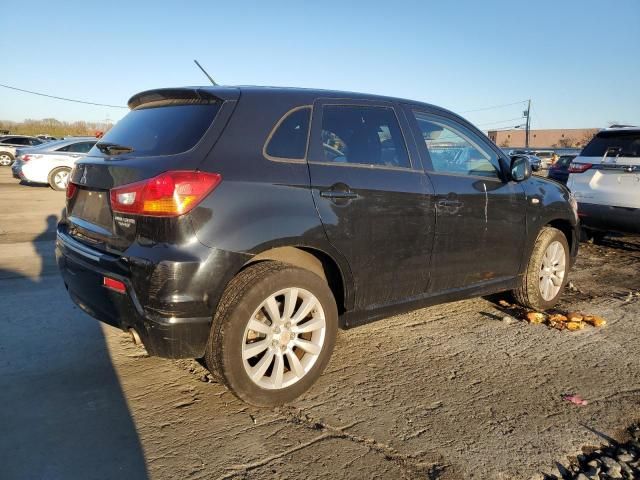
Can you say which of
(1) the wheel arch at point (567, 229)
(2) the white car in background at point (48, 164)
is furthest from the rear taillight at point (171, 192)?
(2) the white car in background at point (48, 164)

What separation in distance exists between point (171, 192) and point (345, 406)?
5.23ft

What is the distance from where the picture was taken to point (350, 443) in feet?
8.78

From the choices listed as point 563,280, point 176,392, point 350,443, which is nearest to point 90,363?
point 176,392

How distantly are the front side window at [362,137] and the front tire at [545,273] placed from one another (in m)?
1.81

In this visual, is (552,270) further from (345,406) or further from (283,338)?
(283,338)

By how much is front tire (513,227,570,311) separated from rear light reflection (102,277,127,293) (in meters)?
3.39

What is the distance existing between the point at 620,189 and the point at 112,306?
636cm

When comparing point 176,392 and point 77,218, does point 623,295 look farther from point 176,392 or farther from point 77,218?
point 77,218

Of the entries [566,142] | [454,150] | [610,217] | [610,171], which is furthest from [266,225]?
[566,142]

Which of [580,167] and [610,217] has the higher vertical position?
[580,167]

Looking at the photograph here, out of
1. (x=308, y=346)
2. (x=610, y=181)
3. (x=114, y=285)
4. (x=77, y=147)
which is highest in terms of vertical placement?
(x=77, y=147)

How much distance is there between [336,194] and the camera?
123 inches

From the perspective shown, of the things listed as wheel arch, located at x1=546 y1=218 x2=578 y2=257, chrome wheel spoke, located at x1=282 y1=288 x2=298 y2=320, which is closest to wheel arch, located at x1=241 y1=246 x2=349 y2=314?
chrome wheel spoke, located at x1=282 y1=288 x2=298 y2=320

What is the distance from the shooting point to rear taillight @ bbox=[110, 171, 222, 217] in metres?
2.61
